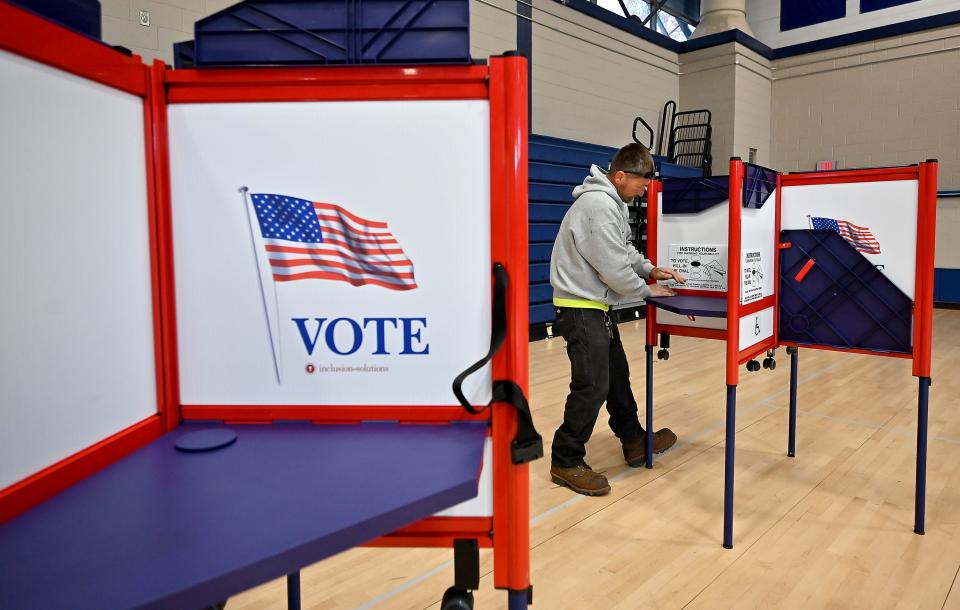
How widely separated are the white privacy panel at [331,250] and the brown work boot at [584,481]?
192 centimetres

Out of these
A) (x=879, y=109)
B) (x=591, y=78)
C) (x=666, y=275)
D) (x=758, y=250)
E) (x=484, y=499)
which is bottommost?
(x=484, y=499)

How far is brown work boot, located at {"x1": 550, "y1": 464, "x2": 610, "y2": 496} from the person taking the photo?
272 cm

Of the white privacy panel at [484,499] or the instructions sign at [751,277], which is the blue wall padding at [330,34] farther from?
the instructions sign at [751,277]

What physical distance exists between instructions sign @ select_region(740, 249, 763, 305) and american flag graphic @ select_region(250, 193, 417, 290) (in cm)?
170

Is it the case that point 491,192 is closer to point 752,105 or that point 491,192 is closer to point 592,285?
point 592,285

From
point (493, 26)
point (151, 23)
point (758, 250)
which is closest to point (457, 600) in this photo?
point (758, 250)

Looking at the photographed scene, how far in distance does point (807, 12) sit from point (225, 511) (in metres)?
11.7

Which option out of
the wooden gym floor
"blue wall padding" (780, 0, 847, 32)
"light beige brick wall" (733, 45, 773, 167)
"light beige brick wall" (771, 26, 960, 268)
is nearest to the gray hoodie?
the wooden gym floor

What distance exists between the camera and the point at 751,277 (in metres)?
2.40

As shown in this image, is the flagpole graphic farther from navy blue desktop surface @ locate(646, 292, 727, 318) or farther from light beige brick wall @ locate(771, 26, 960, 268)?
light beige brick wall @ locate(771, 26, 960, 268)

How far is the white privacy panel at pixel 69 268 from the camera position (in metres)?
0.71

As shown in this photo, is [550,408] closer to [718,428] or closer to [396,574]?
[718,428]

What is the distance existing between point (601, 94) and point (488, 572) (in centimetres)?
730

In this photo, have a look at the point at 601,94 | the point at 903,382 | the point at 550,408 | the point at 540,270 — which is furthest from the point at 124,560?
the point at 601,94
